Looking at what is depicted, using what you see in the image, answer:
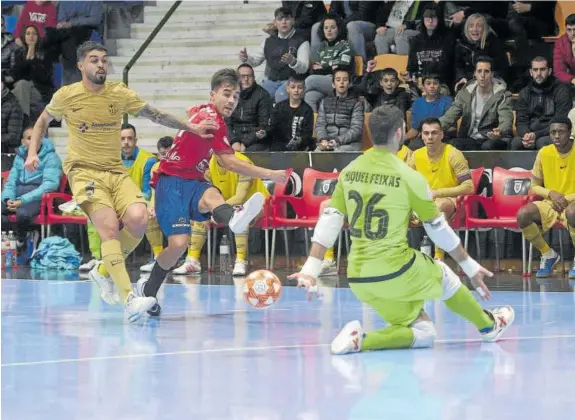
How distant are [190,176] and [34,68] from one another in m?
8.94

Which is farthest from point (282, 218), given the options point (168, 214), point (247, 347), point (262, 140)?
point (247, 347)

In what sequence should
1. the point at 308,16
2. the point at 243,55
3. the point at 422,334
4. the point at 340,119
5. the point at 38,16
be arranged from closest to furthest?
the point at 422,334 → the point at 340,119 → the point at 243,55 → the point at 308,16 → the point at 38,16

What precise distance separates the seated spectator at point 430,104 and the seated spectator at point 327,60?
1306 millimetres

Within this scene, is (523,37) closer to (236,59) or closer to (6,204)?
(236,59)

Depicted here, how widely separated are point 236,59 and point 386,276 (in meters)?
10.8

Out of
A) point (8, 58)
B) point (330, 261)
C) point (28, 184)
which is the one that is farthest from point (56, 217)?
point (8, 58)

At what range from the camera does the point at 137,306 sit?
28.2 feet

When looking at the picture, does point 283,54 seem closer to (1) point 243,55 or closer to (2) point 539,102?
(1) point 243,55

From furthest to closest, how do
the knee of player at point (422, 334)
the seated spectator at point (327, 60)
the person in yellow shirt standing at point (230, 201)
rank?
the seated spectator at point (327, 60), the person in yellow shirt standing at point (230, 201), the knee of player at point (422, 334)

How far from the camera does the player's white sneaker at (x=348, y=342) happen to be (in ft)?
23.6

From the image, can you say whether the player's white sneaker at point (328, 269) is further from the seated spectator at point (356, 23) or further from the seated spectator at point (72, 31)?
the seated spectator at point (72, 31)

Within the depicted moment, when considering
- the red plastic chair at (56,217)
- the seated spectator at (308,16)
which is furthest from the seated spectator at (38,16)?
the red plastic chair at (56,217)

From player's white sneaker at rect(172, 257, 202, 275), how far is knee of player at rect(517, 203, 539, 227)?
3.56m

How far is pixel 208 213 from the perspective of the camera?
9.38 m
